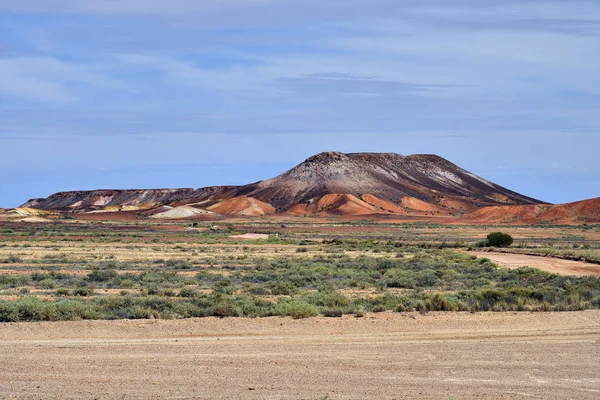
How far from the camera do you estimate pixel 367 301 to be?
2362 cm

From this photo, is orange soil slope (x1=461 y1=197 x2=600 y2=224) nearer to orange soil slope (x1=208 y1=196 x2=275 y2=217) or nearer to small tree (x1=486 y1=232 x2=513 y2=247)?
orange soil slope (x1=208 y1=196 x2=275 y2=217)

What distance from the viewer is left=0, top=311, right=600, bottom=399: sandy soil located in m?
12.3

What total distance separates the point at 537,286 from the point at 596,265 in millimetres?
16348

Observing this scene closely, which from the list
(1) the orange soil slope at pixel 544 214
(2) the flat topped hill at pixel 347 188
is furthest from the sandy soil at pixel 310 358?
(2) the flat topped hill at pixel 347 188

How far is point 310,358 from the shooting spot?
1498cm

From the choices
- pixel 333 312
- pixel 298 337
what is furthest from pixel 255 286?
pixel 298 337

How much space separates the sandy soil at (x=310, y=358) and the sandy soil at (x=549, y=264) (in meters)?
18.9

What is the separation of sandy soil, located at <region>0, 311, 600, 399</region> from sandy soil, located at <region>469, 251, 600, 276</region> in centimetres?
1889

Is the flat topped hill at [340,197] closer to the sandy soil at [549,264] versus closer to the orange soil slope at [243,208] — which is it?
the orange soil slope at [243,208]

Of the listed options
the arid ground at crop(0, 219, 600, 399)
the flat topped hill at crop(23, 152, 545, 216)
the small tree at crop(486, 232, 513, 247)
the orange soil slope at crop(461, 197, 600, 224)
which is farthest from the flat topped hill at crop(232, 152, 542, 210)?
the arid ground at crop(0, 219, 600, 399)

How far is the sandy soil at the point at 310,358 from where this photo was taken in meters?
12.3

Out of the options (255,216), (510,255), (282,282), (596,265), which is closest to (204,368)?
(282,282)

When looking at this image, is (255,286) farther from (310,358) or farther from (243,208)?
(243,208)

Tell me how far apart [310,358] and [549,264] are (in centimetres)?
3196
